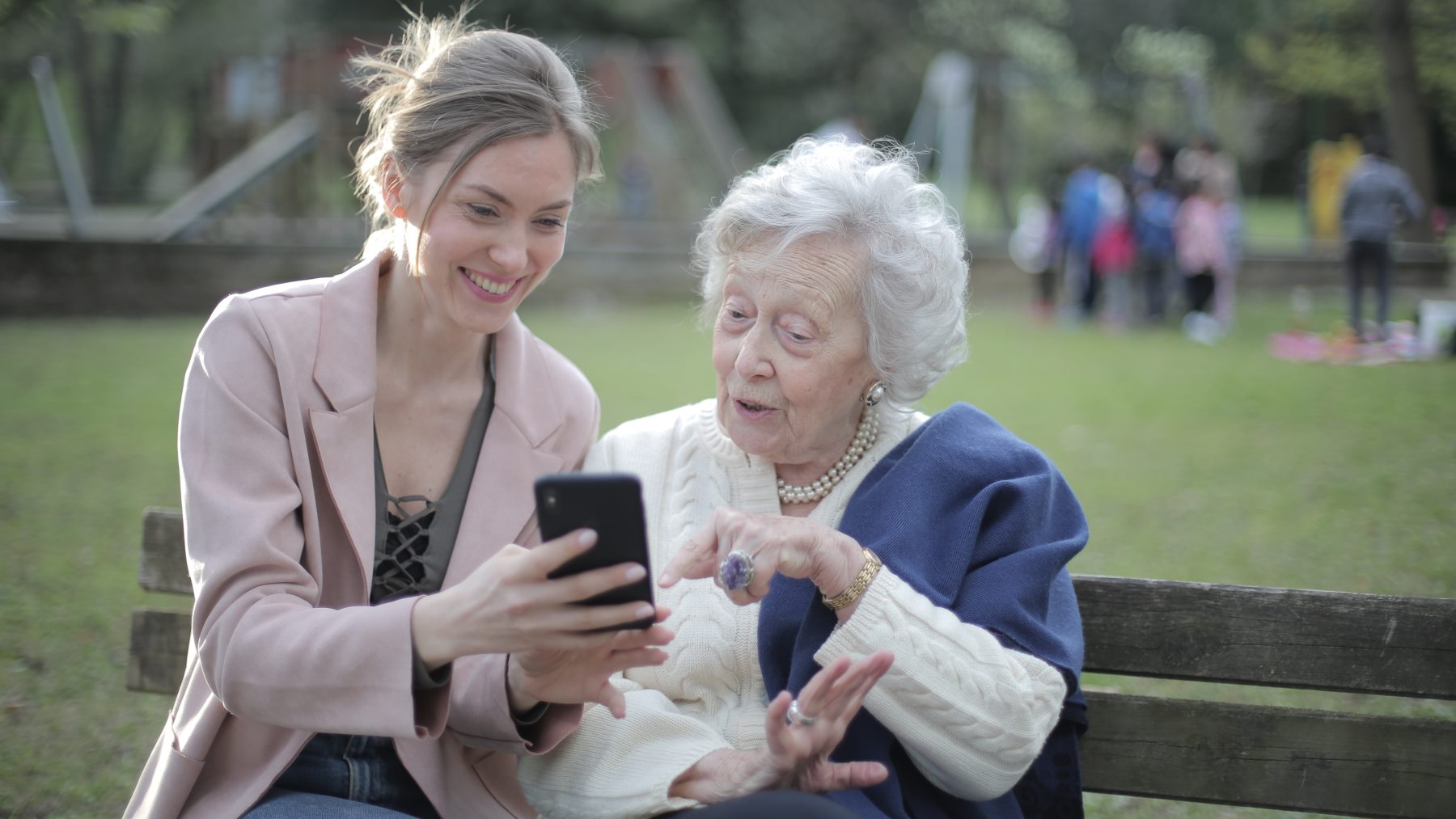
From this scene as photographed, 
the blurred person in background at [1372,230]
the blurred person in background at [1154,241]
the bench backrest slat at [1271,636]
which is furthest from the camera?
the blurred person in background at [1154,241]

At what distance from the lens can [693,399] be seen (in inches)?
427

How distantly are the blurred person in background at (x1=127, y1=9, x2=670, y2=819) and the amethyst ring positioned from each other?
15 cm

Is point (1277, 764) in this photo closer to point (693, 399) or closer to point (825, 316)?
point (825, 316)

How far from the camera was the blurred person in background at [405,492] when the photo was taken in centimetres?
222

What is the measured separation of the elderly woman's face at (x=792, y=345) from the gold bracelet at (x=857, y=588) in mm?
439

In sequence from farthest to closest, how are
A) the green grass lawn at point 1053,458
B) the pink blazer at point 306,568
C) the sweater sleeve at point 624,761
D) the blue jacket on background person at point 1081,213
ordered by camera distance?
the blue jacket on background person at point 1081,213 → the green grass lawn at point 1053,458 → the sweater sleeve at point 624,761 → the pink blazer at point 306,568

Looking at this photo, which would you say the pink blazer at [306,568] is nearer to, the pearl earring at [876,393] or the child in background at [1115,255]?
the pearl earring at [876,393]

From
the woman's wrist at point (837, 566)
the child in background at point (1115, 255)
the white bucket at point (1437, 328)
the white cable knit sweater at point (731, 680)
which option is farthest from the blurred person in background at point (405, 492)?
the child in background at point (1115, 255)

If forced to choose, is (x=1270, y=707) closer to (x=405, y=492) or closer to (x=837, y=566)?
(x=837, y=566)

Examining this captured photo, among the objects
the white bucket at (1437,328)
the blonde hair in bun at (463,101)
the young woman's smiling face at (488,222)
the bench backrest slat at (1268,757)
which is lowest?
the white bucket at (1437,328)

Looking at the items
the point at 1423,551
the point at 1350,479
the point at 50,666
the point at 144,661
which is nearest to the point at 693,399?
the point at 1350,479

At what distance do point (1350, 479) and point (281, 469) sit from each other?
778 cm

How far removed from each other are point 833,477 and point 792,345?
32cm

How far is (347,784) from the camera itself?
2.56 m
